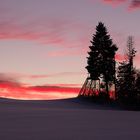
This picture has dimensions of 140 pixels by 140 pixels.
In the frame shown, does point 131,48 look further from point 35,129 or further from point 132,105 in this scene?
point 35,129

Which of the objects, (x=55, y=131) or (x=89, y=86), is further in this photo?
(x=89, y=86)

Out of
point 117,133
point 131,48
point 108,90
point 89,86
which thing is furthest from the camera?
point 131,48

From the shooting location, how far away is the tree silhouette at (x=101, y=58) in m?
62.1

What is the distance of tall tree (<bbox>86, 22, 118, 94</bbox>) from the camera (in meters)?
62.2

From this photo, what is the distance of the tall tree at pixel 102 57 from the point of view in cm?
6225

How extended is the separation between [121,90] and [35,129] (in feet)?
162

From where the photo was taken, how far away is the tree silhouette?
62053mm

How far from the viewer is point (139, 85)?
215ft

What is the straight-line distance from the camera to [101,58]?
208 ft

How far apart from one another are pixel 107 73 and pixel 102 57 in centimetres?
245

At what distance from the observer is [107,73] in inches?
2475

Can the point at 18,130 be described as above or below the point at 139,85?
below

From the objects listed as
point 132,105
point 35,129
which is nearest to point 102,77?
point 132,105

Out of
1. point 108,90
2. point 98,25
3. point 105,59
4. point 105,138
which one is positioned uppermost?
point 98,25
